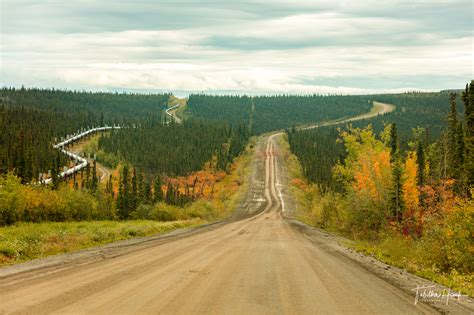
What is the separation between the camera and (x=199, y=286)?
1168 centimetres

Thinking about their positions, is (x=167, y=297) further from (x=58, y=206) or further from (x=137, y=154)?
(x=137, y=154)

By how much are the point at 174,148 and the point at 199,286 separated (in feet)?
536

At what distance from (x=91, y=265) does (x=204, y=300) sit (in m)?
6.23

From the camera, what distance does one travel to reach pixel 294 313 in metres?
9.32

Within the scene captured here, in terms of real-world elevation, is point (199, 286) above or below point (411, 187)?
above

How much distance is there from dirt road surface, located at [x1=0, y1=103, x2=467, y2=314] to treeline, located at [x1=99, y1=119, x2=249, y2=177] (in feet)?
422

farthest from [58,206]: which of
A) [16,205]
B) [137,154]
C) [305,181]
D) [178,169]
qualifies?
[137,154]

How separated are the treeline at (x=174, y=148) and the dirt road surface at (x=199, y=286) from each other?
129m

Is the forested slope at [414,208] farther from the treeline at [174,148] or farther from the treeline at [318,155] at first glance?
the treeline at [174,148]

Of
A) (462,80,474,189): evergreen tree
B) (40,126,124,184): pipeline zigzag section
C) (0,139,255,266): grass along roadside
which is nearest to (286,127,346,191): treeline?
(462,80,474,189): evergreen tree

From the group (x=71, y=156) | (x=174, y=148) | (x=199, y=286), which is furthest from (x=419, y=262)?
(x=174, y=148)

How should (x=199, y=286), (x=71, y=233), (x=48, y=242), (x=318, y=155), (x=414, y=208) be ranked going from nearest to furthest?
(x=199, y=286)
(x=48, y=242)
(x=71, y=233)
(x=414, y=208)
(x=318, y=155)

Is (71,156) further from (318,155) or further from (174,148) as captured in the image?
(318,155)

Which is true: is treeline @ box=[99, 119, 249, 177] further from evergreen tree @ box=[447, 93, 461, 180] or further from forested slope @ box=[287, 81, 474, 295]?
evergreen tree @ box=[447, 93, 461, 180]
